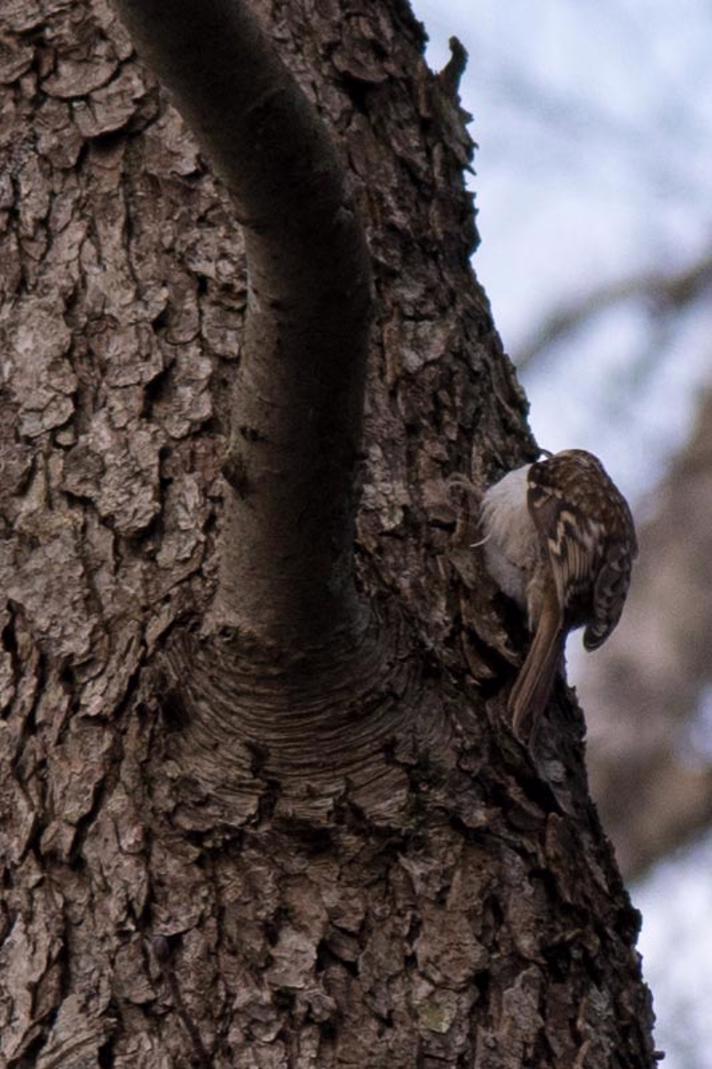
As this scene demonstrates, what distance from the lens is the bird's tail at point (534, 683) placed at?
7.30ft

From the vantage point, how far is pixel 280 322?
65.6 inches

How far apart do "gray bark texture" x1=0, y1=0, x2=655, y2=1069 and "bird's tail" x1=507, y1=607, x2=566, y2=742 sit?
1.1 inches

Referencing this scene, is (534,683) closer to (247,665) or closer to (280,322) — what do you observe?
(247,665)

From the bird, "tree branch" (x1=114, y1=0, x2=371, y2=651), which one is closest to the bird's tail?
the bird

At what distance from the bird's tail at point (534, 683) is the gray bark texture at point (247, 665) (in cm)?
3

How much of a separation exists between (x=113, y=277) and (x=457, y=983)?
103 cm

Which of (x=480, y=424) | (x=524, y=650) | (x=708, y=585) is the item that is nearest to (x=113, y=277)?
(x=480, y=424)

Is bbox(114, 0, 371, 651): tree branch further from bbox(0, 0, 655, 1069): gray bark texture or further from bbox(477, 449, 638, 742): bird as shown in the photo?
bbox(477, 449, 638, 742): bird

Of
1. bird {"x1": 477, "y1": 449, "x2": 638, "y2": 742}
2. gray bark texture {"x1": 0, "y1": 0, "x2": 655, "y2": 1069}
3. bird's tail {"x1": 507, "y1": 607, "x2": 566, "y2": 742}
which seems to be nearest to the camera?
gray bark texture {"x1": 0, "y1": 0, "x2": 655, "y2": 1069}

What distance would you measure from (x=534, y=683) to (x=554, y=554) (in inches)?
42.6

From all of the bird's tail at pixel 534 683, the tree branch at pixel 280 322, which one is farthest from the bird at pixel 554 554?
the tree branch at pixel 280 322

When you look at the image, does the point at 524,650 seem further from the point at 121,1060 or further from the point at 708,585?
the point at 708,585

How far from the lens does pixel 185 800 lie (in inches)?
78.5

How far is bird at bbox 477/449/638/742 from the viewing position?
95.0 inches
